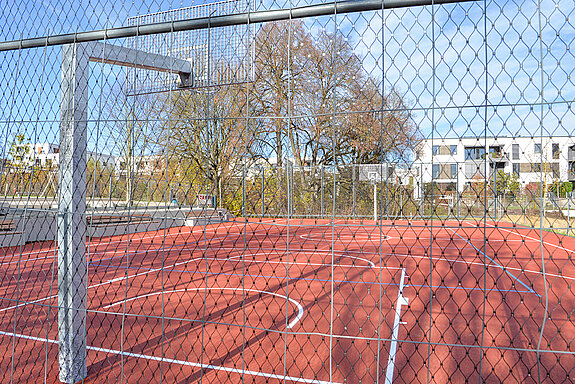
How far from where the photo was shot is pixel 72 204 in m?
2.33

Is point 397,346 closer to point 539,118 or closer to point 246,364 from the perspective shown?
point 246,364

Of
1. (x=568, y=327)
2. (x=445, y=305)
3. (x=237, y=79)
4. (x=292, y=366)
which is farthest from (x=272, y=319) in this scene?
(x=568, y=327)

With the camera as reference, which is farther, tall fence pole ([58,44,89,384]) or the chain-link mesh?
tall fence pole ([58,44,89,384])

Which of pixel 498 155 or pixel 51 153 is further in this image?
pixel 51 153

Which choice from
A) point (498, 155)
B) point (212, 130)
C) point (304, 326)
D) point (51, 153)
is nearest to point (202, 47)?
point (498, 155)

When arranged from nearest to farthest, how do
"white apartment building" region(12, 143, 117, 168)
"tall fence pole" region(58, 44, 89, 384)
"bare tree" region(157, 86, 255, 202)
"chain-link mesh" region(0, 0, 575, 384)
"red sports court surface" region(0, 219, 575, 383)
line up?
"chain-link mesh" region(0, 0, 575, 384) < "tall fence pole" region(58, 44, 89, 384) < "white apartment building" region(12, 143, 117, 168) < "red sports court surface" region(0, 219, 575, 383) < "bare tree" region(157, 86, 255, 202)

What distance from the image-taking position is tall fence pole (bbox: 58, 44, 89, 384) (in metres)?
2.33

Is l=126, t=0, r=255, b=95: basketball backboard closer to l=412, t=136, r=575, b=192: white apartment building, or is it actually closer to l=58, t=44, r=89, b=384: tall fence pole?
l=58, t=44, r=89, b=384: tall fence pole

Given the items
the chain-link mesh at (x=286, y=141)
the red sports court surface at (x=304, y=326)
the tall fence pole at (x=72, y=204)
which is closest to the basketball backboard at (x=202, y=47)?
the chain-link mesh at (x=286, y=141)

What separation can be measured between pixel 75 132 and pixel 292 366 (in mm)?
2176

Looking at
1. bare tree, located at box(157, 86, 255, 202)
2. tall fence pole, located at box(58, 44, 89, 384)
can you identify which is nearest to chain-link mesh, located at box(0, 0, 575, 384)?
tall fence pole, located at box(58, 44, 89, 384)

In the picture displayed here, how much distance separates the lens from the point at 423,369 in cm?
295

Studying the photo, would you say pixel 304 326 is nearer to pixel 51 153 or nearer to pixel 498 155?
pixel 498 155

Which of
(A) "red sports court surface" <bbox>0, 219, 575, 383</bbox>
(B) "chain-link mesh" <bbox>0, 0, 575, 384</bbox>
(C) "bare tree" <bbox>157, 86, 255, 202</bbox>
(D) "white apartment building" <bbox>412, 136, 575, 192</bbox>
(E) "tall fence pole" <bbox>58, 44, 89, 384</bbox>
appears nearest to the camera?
(B) "chain-link mesh" <bbox>0, 0, 575, 384</bbox>
